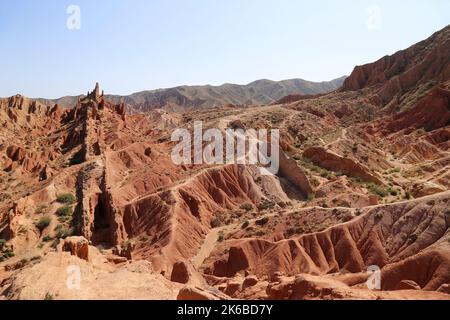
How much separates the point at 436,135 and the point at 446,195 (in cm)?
4336

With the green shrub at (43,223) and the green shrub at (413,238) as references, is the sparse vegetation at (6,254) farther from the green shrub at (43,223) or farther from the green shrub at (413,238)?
the green shrub at (413,238)

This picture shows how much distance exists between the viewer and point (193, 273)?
29.3 metres

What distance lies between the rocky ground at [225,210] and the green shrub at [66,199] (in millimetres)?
153

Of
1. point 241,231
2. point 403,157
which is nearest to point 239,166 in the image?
point 241,231

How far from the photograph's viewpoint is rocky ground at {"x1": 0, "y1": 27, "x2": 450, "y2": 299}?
2197 cm

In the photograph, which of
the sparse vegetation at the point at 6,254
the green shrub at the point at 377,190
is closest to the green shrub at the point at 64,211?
the sparse vegetation at the point at 6,254

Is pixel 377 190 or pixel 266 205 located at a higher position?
pixel 377 190

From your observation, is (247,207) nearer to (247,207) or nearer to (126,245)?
(247,207)

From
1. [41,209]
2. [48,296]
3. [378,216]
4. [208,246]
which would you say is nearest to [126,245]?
[208,246]

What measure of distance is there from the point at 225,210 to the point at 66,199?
14123mm

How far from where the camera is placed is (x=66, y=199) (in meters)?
42.6

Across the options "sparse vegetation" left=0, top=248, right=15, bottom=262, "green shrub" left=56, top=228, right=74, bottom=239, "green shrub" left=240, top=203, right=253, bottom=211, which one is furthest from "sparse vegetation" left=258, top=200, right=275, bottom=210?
"sparse vegetation" left=0, top=248, right=15, bottom=262

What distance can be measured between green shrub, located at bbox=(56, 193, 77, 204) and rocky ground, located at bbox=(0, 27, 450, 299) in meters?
0.15

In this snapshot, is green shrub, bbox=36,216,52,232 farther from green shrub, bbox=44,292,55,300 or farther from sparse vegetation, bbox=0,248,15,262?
green shrub, bbox=44,292,55,300
